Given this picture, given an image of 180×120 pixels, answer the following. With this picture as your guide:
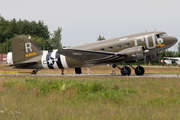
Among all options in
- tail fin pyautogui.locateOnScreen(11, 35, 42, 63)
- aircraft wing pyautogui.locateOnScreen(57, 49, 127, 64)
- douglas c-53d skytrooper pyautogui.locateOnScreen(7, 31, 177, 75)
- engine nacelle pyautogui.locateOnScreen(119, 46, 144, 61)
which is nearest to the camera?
engine nacelle pyautogui.locateOnScreen(119, 46, 144, 61)

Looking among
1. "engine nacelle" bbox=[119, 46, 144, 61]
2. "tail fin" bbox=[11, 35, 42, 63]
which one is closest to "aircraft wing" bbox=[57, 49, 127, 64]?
"engine nacelle" bbox=[119, 46, 144, 61]

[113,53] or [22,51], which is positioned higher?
[22,51]

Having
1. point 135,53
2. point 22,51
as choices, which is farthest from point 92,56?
point 22,51

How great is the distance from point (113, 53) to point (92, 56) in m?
2.53

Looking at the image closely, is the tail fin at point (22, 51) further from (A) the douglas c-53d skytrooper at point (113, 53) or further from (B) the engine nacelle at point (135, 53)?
(B) the engine nacelle at point (135, 53)

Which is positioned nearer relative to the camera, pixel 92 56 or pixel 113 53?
pixel 113 53

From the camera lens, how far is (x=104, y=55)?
24.1m

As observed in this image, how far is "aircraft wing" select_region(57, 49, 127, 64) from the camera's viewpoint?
78.4ft

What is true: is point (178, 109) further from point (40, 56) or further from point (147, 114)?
point (40, 56)

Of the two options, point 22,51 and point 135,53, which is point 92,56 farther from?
point 22,51

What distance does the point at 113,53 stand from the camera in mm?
23719

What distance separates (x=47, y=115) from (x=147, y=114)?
324cm

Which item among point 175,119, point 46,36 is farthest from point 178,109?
point 46,36

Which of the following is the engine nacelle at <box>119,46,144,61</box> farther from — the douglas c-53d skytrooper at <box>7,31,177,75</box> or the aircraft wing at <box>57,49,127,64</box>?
the aircraft wing at <box>57,49,127,64</box>
